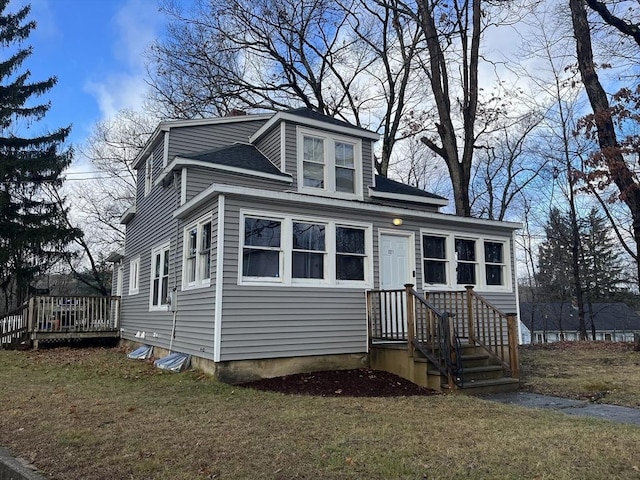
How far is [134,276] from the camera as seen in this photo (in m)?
14.9

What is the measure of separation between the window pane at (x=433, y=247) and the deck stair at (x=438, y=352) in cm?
179

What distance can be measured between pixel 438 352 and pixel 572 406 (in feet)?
7.00

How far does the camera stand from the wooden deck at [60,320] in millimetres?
13906

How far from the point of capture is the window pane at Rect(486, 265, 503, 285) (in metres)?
11.5

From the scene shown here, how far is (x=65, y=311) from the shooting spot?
14.8m

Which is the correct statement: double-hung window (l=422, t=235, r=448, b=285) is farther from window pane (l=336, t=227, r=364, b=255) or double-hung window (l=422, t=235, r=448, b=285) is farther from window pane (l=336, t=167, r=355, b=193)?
window pane (l=336, t=167, r=355, b=193)

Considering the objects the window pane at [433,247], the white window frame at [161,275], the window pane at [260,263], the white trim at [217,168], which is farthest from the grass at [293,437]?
the white trim at [217,168]

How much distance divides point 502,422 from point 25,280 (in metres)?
20.3

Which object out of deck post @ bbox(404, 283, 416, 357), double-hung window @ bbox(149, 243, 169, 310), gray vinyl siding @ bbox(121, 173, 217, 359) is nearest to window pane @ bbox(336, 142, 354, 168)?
gray vinyl siding @ bbox(121, 173, 217, 359)

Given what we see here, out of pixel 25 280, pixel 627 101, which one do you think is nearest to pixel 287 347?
pixel 627 101

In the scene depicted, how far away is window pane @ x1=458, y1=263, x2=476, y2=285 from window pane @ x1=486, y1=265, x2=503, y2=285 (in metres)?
0.46

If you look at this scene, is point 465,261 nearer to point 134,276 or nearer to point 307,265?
point 307,265

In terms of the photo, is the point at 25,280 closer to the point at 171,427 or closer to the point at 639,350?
the point at 171,427

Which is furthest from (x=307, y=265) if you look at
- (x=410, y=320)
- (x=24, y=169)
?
(x=24, y=169)
